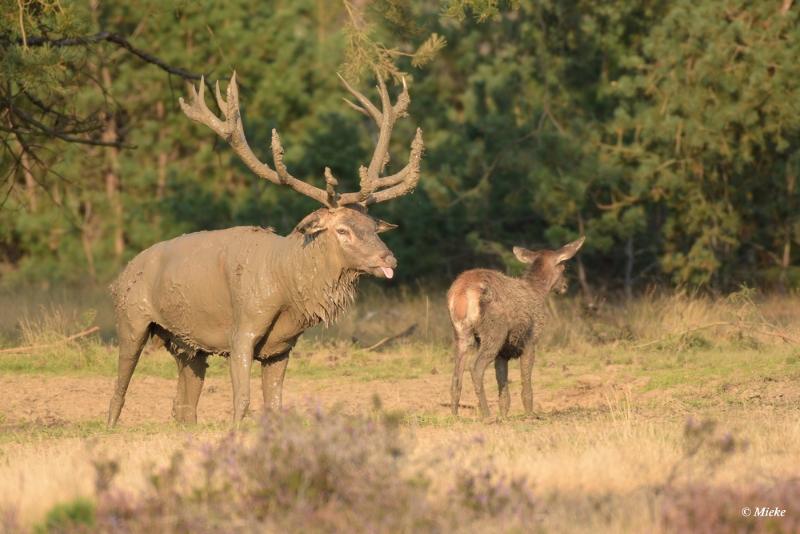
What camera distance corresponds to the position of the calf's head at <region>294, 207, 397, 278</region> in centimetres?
1148

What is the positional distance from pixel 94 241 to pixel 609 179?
1290 centimetres

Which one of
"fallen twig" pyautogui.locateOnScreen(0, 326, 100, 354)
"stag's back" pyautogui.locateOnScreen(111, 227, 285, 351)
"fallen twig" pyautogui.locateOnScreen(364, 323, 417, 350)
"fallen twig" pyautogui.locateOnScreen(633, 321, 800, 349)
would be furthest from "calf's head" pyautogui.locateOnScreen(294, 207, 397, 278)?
"fallen twig" pyautogui.locateOnScreen(633, 321, 800, 349)

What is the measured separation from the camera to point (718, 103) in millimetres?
22516

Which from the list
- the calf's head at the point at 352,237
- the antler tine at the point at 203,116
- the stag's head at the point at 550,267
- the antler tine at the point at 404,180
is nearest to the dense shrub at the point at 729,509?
the calf's head at the point at 352,237

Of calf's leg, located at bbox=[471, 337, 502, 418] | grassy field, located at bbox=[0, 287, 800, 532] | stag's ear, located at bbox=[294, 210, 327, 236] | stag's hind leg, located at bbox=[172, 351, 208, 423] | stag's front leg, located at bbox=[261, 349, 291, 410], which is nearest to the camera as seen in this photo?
grassy field, located at bbox=[0, 287, 800, 532]

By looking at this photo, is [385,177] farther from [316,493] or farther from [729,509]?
[729,509]

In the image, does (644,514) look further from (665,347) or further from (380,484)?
(665,347)

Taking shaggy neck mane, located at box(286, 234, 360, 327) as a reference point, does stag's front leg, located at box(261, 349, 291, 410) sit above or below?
below

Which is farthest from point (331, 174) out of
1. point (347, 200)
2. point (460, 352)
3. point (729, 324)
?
point (729, 324)

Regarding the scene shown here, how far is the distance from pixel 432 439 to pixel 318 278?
Result: 229cm

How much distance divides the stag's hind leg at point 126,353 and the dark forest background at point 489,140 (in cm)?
569

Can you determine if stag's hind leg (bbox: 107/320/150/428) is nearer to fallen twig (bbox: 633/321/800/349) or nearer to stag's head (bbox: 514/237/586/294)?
stag's head (bbox: 514/237/586/294)

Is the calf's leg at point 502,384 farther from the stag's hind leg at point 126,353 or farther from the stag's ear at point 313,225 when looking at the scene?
the stag's hind leg at point 126,353

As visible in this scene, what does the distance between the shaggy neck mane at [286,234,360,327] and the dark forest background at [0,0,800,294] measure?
6.17 metres
